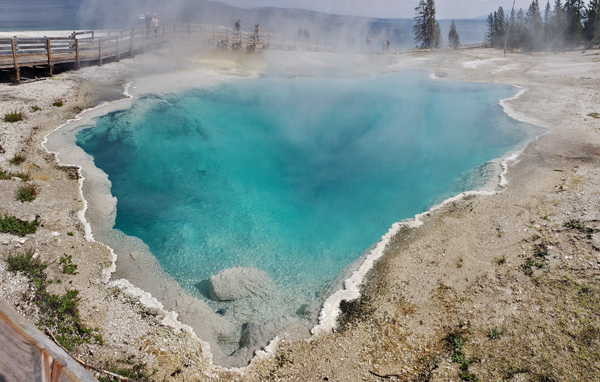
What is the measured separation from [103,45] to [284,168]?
1737 cm

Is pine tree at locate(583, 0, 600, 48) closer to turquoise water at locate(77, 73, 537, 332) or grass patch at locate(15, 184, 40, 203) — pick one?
turquoise water at locate(77, 73, 537, 332)

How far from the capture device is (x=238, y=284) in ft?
26.6

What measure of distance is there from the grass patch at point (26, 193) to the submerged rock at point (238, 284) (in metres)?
5.13

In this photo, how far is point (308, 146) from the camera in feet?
54.4

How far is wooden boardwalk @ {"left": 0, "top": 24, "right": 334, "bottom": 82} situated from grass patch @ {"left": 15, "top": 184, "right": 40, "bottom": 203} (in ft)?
35.9

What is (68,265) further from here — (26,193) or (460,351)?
(460,351)

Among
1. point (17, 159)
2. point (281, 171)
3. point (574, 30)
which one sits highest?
point (574, 30)

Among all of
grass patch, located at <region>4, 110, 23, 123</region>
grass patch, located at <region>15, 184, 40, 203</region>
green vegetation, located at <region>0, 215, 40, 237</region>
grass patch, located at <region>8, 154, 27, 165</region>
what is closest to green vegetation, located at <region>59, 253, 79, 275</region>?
green vegetation, located at <region>0, 215, 40, 237</region>

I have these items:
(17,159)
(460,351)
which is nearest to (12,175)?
(17,159)

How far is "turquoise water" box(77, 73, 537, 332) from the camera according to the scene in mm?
9695

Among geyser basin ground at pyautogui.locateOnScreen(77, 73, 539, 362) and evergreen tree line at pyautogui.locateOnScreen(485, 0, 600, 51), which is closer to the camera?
geyser basin ground at pyautogui.locateOnScreen(77, 73, 539, 362)

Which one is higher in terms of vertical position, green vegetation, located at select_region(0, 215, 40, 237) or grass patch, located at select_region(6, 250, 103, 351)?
green vegetation, located at select_region(0, 215, 40, 237)

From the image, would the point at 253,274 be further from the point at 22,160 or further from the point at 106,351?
the point at 22,160

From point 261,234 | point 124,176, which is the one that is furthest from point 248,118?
point 261,234
